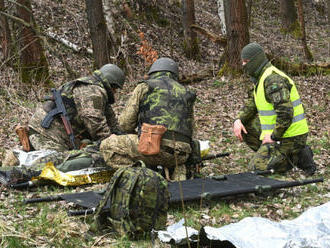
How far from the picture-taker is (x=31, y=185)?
5730 millimetres

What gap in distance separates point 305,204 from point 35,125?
386 cm

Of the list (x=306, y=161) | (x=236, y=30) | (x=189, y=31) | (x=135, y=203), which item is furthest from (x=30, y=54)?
(x=135, y=203)

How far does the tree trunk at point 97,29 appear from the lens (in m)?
12.0

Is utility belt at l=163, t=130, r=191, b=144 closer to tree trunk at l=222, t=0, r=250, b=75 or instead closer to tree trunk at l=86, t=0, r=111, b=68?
tree trunk at l=222, t=0, r=250, b=75

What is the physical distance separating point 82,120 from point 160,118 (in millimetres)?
1326

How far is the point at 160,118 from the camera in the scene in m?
5.82

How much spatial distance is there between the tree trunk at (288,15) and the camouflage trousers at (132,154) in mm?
15795

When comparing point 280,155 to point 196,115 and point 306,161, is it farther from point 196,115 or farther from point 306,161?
point 196,115

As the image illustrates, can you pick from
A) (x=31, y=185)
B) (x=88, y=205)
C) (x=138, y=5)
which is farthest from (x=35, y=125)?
(x=138, y=5)

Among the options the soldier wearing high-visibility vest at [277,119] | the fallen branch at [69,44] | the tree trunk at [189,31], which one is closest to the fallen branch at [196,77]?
the fallen branch at [69,44]

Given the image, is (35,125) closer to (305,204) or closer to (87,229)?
(87,229)

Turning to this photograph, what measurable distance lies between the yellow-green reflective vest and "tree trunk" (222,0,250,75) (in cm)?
591

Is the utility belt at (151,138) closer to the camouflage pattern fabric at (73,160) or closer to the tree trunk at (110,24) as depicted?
the camouflage pattern fabric at (73,160)

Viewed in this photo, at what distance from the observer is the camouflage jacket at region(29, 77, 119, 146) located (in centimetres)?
646
